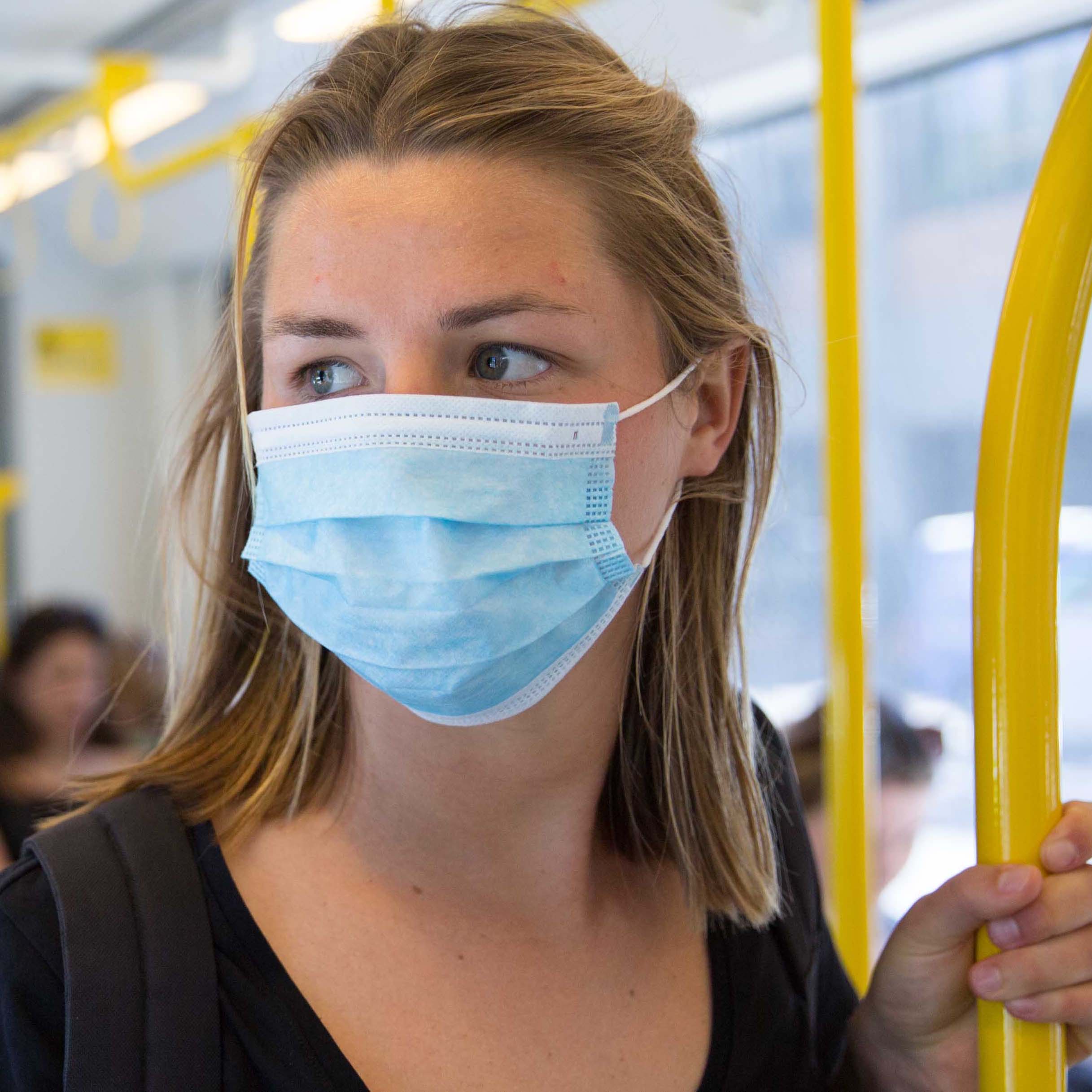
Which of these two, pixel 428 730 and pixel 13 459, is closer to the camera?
pixel 428 730

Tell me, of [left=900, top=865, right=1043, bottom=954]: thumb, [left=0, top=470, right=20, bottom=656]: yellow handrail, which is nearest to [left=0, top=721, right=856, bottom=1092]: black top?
[left=900, top=865, right=1043, bottom=954]: thumb

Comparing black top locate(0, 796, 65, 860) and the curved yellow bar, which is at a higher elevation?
the curved yellow bar

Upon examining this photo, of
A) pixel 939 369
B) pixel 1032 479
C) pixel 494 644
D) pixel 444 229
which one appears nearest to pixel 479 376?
pixel 444 229

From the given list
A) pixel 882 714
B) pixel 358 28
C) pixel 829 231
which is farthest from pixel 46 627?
pixel 829 231

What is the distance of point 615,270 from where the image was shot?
1.23 metres

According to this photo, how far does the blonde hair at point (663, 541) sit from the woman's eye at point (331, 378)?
0.11 m

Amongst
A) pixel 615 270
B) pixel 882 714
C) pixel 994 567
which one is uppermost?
pixel 615 270

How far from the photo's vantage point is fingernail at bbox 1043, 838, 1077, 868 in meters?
0.98

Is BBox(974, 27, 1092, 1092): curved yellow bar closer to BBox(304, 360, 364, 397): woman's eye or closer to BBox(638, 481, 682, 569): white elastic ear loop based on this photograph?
BBox(638, 481, 682, 569): white elastic ear loop

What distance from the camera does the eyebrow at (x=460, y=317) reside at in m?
1.12

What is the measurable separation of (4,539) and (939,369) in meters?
6.35

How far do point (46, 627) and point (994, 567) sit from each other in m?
4.07

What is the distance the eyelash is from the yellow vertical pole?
0.27 m

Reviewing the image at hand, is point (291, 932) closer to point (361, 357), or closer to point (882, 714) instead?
point (361, 357)
